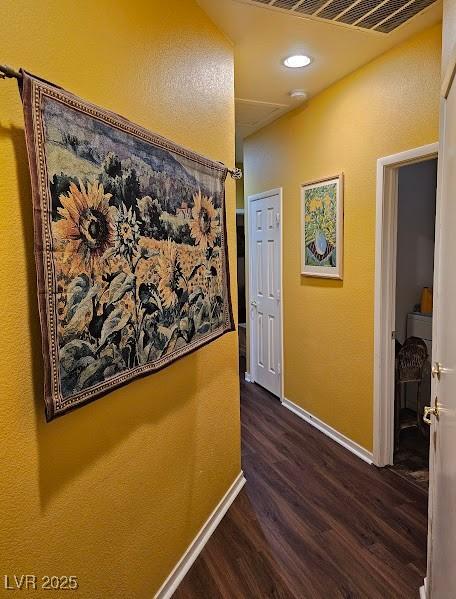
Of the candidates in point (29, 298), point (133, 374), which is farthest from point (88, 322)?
point (133, 374)

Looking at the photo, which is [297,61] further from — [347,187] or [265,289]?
[265,289]

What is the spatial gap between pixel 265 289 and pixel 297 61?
6.68 ft

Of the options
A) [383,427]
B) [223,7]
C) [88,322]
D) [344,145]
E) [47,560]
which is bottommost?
[383,427]

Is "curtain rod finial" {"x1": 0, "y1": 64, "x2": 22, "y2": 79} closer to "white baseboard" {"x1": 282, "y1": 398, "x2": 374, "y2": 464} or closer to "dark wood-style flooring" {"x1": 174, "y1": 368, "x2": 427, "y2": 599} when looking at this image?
"dark wood-style flooring" {"x1": 174, "y1": 368, "x2": 427, "y2": 599}

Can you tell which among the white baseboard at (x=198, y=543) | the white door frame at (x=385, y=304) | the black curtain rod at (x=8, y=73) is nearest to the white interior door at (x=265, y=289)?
the white door frame at (x=385, y=304)

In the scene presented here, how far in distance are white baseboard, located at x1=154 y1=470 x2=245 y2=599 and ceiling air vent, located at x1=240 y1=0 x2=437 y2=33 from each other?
2537mm

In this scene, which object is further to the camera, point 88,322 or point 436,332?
point 436,332

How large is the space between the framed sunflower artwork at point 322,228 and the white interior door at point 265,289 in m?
0.43

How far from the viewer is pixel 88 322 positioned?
119 centimetres

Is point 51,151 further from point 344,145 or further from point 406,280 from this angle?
point 406,280

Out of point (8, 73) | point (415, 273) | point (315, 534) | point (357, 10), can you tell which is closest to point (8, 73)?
point (8, 73)

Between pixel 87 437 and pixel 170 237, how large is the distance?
782 mm

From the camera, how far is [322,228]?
3092 millimetres

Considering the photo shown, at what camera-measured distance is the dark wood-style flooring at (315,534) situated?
178cm
